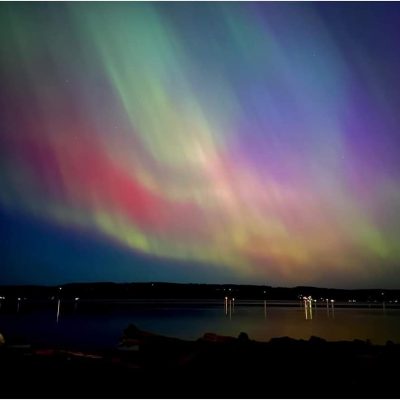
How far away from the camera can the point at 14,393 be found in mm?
13891

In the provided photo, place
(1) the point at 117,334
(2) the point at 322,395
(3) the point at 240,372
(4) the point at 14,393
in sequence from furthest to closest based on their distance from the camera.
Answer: (1) the point at 117,334 < (3) the point at 240,372 < (2) the point at 322,395 < (4) the point at 14,393

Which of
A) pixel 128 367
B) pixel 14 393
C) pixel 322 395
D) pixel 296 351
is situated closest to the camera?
pixel 14 393

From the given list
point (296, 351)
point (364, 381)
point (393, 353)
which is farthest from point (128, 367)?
point (393, 353)

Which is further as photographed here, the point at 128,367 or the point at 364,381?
the point at 128,367

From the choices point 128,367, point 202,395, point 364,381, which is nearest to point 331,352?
point 364,381

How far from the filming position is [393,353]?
746 inches

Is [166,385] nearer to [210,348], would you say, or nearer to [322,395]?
[210,348]

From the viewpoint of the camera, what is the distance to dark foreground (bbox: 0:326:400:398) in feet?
48.3

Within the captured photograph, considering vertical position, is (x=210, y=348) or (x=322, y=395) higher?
(x=210, y=348)

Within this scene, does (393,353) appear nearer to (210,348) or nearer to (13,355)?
(210,348)

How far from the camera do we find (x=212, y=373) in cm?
1670

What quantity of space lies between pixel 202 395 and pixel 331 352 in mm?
8892

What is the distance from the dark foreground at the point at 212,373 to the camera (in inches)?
580

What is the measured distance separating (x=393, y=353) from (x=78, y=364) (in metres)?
15.2
